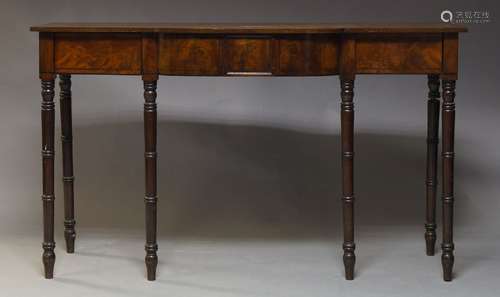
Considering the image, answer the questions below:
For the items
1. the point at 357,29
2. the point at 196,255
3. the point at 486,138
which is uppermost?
the point at 357,29

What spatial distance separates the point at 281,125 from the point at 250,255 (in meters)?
1.34

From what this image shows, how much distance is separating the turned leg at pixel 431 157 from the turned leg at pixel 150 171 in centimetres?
138

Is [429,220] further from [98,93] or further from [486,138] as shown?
[98,93]

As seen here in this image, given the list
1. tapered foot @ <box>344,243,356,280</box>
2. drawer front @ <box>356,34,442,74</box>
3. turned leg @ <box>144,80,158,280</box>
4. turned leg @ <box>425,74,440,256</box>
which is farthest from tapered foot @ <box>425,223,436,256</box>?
turned leg @ <box>144,80,158,280</box>

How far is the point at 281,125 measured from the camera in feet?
24.2

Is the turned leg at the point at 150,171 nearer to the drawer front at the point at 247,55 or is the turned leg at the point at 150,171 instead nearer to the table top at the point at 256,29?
the table top at the point at 256,29

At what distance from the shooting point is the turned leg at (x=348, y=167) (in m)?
5.73

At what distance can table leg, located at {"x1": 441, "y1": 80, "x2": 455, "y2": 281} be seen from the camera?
5746 mm

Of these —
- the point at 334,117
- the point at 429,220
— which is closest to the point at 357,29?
the point at 429,220

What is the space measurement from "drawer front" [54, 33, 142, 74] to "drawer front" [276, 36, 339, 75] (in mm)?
642

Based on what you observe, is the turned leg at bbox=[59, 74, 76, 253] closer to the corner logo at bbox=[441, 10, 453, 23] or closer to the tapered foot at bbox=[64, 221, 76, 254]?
the tapered foot at bbox=[64, 221, 76, 254]

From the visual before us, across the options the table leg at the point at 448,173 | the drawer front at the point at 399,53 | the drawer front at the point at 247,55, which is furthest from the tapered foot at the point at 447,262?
the drawer front at the point at 247,55

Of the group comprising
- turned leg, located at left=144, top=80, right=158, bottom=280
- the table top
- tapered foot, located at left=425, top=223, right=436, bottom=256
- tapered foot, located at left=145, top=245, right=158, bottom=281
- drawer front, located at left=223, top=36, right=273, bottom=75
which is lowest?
tapered foot, located at left=145, top=245, right=158, bottom=281

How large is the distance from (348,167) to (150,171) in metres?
0.89
